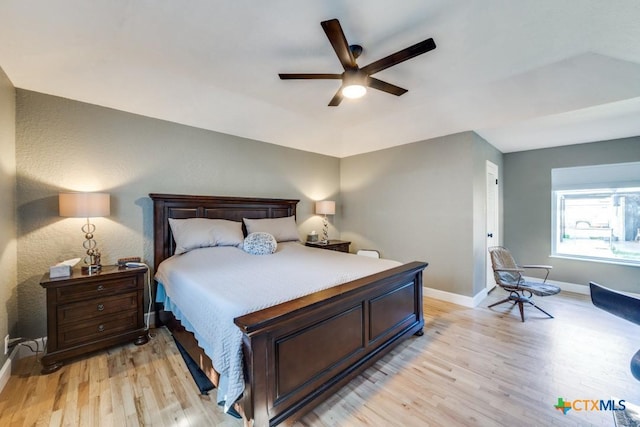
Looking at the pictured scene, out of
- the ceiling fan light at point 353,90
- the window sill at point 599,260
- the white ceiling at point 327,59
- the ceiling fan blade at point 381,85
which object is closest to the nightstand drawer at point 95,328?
the white ceiling at point 327,59

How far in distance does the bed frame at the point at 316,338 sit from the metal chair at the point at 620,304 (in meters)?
1.25

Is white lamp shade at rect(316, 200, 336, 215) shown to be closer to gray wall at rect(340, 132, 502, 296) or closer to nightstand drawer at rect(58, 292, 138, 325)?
gray wall at rect(340, 132, 502, 296)

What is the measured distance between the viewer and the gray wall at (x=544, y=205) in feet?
12.2

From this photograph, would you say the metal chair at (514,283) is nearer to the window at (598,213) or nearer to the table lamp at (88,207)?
the window at (598,213)

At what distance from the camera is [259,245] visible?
3041mm

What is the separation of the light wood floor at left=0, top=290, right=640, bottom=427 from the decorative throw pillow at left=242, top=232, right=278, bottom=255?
121 centimetres

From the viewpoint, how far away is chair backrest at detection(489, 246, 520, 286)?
337cm

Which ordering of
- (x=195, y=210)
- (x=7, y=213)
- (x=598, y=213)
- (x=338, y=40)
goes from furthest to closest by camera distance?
1. (x=598, y=213)
2. (x=195, y=210)
3. (x=7, y=213)
4. (x=338, y=40)

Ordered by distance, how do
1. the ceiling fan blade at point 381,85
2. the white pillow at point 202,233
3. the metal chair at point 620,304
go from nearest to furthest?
the metal chair at point 620,304, the ceiling fan blade at point 381,85, the white pillow at point 202,233

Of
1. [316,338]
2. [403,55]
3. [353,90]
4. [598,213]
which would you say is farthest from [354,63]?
[598,213]

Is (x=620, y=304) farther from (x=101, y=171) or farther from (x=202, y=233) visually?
(x=101, y=171)

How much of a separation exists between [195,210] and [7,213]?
1.51 meters

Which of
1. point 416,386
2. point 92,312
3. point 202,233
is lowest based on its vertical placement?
point 416,386

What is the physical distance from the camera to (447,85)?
9.04 ft
